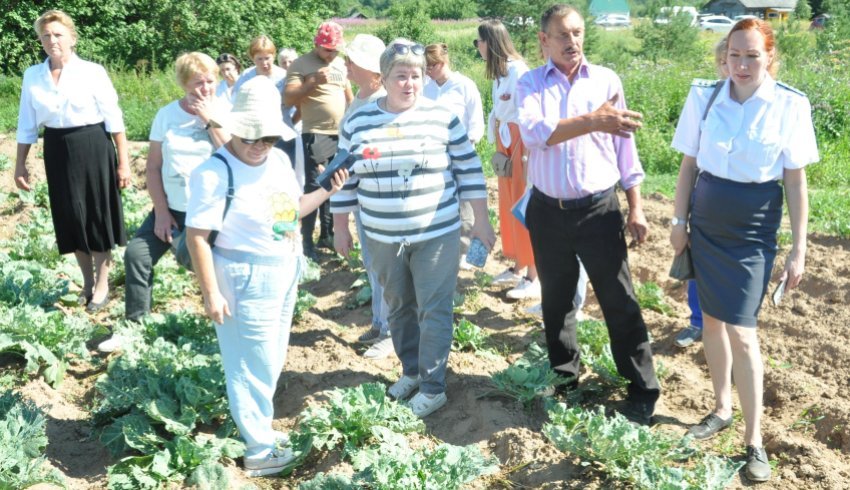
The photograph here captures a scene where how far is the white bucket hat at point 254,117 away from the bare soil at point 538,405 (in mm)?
1653

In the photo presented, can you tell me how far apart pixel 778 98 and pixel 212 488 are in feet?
9.88

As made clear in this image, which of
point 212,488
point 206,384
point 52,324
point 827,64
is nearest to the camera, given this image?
point 212,488

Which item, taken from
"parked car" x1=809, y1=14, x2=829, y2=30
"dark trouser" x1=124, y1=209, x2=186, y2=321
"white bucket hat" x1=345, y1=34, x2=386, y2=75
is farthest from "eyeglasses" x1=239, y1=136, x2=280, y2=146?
"parked car" x1=809, y1=14, x2=829, y2=30

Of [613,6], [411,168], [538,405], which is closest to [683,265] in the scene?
[538,405]

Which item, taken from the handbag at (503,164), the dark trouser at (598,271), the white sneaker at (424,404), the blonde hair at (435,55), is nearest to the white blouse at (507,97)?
the handbag at (503,164)

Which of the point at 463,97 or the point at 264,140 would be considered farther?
the point at 463,97

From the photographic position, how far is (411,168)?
427 centimetres

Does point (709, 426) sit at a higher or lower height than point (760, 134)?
lower

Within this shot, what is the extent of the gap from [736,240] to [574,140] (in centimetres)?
87

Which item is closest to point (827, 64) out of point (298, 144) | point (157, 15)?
point (298, 144)

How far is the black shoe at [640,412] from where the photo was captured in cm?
430

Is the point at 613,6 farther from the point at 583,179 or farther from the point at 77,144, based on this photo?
the point at 583,179

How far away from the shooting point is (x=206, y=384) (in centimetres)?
439

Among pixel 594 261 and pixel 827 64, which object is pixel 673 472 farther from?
pixel 827 64
